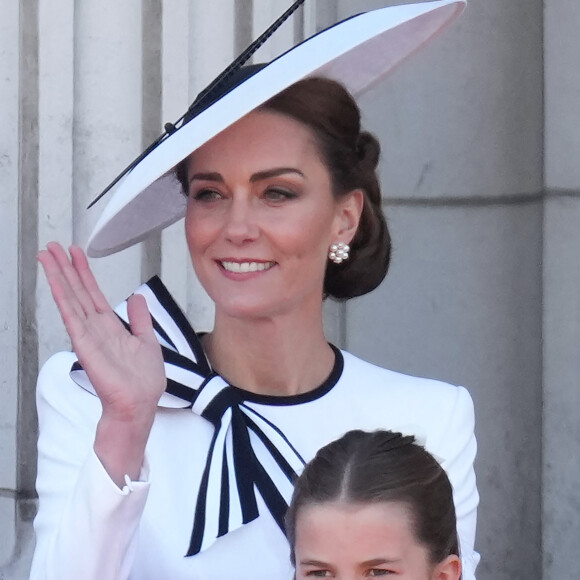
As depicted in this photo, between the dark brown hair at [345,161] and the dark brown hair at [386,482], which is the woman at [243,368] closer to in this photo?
the dark brown hair at [345,161]

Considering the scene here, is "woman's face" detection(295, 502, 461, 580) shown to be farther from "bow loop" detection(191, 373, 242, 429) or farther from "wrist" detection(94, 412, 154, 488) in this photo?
"bow loop" detection(191, 373, 242, 429)

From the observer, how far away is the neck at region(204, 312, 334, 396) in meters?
2.68

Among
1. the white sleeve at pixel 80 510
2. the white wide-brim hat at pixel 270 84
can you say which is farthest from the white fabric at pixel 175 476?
the white wide-brim hat at pixel 270 84

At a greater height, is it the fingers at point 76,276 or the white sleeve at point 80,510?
the fingers at point 76,276

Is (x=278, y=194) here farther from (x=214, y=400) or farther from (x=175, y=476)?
(x=175, y=476)

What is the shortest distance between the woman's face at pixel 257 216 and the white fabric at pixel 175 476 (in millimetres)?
211

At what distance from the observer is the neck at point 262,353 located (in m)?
2.68

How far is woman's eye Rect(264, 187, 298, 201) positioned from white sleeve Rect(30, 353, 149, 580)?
456 millimetres

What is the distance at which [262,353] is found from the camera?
8.83ft

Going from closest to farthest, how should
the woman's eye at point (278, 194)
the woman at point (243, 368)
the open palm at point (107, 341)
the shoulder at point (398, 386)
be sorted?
the open palm at point (107, 341) → the woman at point (243, 368) → the woman's eye at point (278, 194) → the shoulder at point (398, 386)

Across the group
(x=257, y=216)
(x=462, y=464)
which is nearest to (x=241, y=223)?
(x=257, y=216)

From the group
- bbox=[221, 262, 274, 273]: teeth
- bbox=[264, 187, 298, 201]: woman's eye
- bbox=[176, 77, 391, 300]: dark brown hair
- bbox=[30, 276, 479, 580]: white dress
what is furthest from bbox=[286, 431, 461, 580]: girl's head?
bbox=[176, 77, 391, 300]: dark brown hair

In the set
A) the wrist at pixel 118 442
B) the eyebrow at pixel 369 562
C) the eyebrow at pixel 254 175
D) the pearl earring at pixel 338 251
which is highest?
the eyebrow at pixel 254 175

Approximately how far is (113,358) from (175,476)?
0.41 meters
